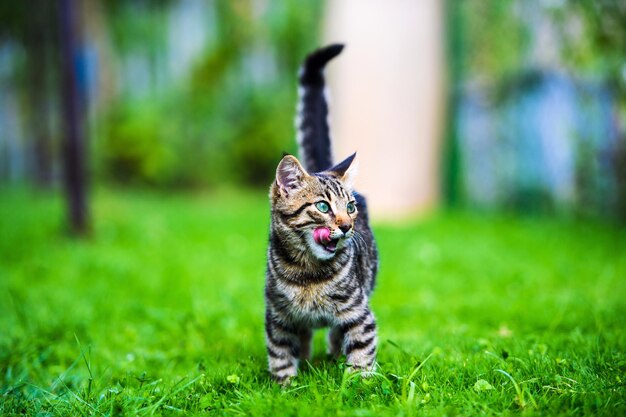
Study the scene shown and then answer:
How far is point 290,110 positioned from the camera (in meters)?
12.0

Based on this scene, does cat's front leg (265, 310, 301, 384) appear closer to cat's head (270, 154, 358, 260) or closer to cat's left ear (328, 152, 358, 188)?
cat's head (270, 154, 358, 260)

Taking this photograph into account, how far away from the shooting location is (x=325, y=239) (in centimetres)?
240

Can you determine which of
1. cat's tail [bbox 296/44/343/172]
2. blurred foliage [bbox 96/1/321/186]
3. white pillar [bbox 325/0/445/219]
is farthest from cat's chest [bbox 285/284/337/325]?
blurred foliage [bbox 96/1/321/186]

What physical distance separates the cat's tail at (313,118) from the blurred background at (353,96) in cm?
414

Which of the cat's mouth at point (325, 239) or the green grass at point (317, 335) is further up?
the cat's mouth at point (325, 239)

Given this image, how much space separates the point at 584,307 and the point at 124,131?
10.1m

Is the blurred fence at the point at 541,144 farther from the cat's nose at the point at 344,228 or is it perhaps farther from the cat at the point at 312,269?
the cat's nose at the point at 344,228

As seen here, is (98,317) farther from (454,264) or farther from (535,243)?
(535,243)

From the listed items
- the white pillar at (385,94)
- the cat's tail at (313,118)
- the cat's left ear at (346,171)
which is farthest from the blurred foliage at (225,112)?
the cat's left ear at (346,171)

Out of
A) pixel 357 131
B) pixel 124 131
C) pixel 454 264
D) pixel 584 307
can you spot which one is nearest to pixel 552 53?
pixel 357 131

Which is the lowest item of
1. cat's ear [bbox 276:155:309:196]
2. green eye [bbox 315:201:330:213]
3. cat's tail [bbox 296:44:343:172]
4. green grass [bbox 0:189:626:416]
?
green grass [bbox 0:189:626:416]

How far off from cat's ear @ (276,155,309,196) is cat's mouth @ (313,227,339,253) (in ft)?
0.76

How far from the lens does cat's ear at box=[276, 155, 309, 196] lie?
251 cm

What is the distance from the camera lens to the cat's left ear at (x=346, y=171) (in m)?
2.62
